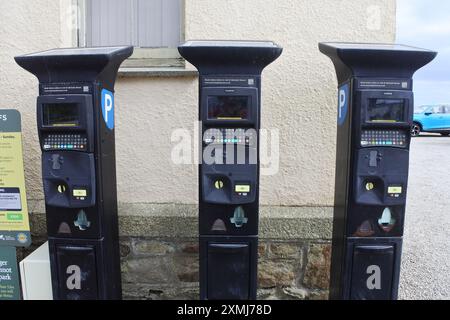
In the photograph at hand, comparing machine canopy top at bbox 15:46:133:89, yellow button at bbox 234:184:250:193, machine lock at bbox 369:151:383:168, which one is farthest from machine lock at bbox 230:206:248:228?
machine canopy top at bbox 15:46:133:89

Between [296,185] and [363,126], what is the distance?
3.23 ft

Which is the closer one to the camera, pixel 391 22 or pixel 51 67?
pixel 51 67

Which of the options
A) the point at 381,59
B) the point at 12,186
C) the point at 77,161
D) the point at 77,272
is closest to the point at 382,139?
the point at 381,59

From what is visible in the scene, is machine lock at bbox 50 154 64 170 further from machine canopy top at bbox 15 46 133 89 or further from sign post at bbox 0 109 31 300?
sign post at bbox 0 109 31 300

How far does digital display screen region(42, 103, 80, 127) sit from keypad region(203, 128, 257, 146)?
2.58 feet

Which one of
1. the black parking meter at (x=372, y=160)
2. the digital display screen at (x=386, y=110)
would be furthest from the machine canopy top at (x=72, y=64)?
the digital display screen at (x=386, y=110)

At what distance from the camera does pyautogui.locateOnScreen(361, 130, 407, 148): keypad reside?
228cm

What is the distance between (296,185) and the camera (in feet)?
10.3

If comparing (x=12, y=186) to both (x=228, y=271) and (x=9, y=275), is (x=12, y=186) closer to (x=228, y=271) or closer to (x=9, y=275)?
(x=9, y=275)

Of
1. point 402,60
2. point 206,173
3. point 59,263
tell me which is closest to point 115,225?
point 59,263

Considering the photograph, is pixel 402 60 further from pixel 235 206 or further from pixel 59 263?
pixel 59 263

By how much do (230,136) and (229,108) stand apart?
16 cm

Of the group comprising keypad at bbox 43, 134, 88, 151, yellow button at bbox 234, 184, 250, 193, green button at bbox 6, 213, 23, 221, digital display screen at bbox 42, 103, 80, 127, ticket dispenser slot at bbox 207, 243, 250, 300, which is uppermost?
digital display screen at bbox 42, 103, 80, 127

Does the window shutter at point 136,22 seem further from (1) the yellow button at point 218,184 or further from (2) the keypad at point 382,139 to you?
(2) the keypad at point 382,139
